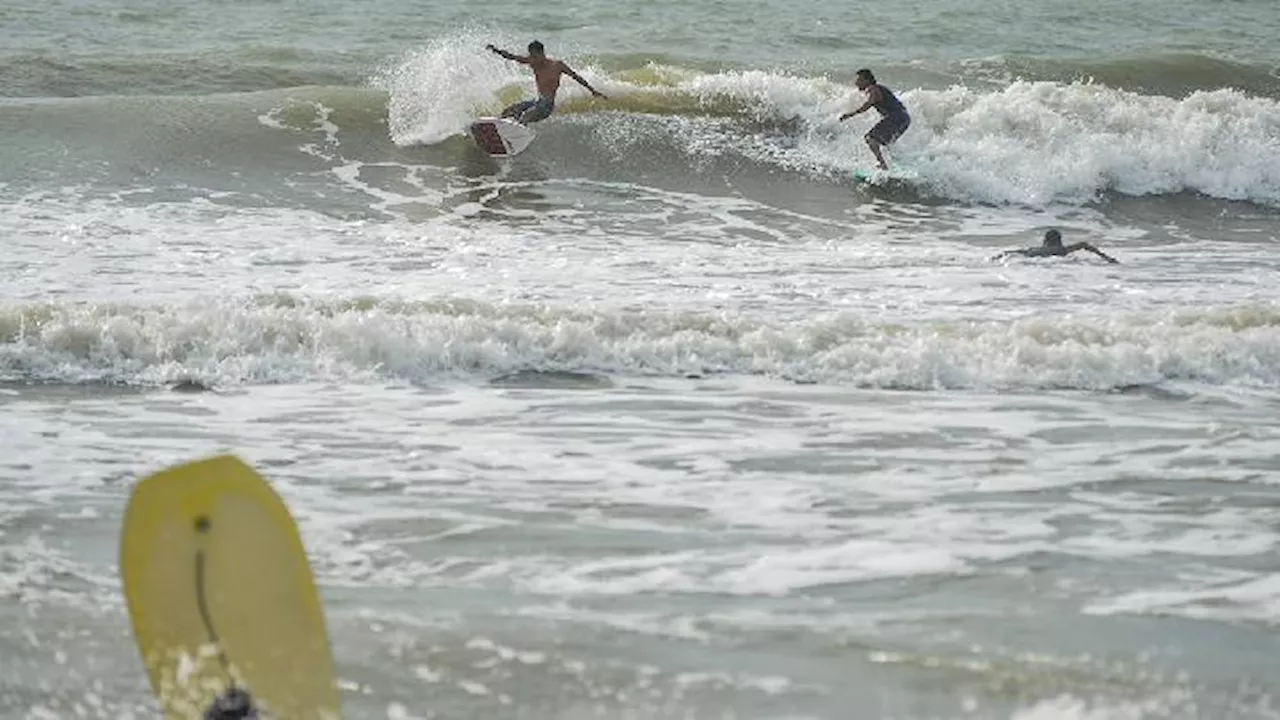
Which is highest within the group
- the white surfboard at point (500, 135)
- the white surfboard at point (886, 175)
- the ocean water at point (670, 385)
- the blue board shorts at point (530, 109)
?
the blue board shorts at point (530, 109)

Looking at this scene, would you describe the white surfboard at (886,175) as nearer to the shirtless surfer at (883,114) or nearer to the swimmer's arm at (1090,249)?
the shirtless surfer at (883,114)

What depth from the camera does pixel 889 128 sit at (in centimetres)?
1573

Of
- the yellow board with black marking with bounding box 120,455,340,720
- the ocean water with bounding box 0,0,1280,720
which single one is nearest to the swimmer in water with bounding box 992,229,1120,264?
the ocean water with bounding box 0,0,1280,720

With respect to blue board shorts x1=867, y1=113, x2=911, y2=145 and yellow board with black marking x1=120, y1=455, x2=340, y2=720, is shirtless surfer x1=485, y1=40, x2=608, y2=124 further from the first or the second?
yellow board with black marking x1=120, y1=455, x2=340, y2=720

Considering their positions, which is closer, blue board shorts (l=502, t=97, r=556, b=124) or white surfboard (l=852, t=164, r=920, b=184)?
white surfboard (l=852, t=164, r=920, b=184)

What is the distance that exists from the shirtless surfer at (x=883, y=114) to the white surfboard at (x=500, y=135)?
9.63 feet

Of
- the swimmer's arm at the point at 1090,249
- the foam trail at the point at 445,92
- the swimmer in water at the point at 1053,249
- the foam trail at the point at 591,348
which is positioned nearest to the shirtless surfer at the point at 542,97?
the foam trail at the point at 445,92

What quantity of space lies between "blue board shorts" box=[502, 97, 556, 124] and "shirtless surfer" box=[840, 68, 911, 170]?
8.91ft

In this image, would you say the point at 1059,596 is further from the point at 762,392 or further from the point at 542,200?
the point at 542,200

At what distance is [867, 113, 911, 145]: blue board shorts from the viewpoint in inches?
616

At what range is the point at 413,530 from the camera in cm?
583

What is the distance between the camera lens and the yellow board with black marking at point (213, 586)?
3939mm

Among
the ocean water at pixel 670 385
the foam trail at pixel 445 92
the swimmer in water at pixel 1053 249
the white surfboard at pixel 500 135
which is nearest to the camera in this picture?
the ocean water at pixel 670 385

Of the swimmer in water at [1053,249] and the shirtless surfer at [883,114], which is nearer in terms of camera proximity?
the swimmer in water at [1053,249]
